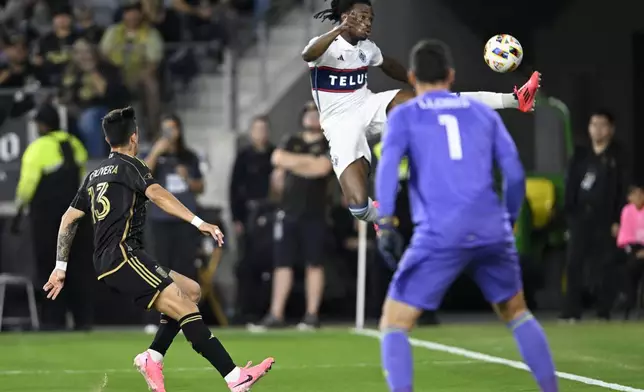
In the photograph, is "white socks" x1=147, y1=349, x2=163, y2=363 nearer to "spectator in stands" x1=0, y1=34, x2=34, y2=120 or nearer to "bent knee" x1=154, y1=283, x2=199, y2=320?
"bent knee" x1=154, y1=283, x2=199, y2=320

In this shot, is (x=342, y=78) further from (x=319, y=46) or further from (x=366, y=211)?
(x=366, y=211)

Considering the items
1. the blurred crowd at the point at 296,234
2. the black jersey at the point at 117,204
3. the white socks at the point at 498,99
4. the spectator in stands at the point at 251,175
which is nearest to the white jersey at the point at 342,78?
the white socks at the point at 498,99

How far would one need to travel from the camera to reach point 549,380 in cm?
755

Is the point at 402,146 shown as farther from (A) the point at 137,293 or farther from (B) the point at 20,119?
(B) the point at 20,119

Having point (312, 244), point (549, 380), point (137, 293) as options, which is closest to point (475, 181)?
point (549, 380)

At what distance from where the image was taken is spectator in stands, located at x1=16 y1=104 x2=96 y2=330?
625 inches

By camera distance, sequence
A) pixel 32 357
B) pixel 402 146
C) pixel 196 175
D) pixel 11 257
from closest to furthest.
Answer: pixel 402 146
pixel 32 357
pixel 196 175
pixel 11 257

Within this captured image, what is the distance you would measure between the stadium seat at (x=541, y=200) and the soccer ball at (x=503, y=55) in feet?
25.6

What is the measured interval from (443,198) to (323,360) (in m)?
5.36

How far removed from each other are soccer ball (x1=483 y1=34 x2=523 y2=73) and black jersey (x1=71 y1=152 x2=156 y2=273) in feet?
9.37

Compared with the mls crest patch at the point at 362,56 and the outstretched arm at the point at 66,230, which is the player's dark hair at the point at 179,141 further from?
the outstretched arm at the point at 66,230

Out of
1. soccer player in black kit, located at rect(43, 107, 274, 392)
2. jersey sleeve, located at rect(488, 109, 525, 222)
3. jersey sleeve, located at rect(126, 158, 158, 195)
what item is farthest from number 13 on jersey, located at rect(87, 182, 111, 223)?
jersey sleeve, located at rect(488, 109, 525, 222)

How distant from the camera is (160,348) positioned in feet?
31.5

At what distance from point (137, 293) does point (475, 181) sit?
273cm
